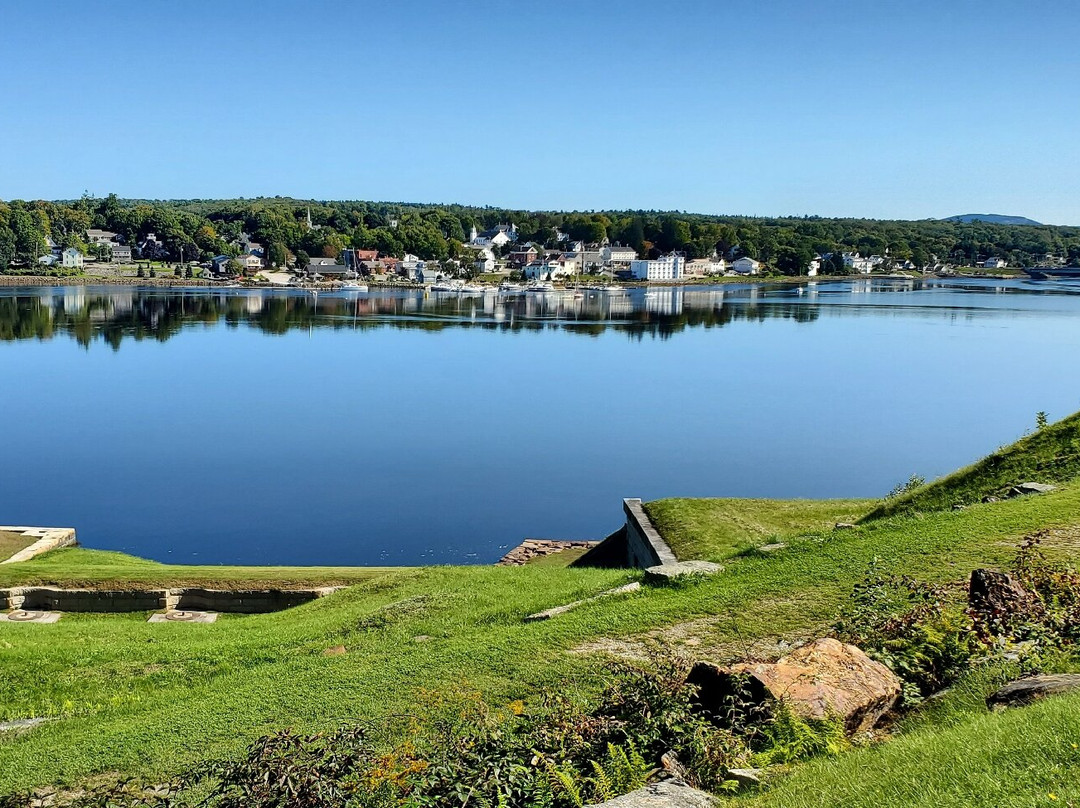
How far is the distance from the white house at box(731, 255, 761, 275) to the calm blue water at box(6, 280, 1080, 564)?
98.4m

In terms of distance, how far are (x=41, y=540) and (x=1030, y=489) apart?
17.2 metres

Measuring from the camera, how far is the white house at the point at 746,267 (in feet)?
570

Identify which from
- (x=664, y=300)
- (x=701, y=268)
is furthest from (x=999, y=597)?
(x=701, y=268)

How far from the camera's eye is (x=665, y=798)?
14.7ft

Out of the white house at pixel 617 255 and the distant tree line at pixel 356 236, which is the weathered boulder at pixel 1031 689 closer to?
the distant tree line at pixel 356 236

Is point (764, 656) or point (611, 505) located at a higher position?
point (764, 656)

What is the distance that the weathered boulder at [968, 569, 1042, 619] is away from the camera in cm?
647

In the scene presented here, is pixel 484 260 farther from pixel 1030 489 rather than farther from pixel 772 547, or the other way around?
pixel 772 547

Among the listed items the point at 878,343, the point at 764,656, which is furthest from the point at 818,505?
the point at 878,343

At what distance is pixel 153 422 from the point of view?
111 feet

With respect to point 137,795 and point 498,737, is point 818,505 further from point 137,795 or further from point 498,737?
point 137,795

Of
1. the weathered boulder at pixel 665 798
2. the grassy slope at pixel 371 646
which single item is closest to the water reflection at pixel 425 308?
the grassy slope at pixel 371 646

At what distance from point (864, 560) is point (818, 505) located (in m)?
6.09

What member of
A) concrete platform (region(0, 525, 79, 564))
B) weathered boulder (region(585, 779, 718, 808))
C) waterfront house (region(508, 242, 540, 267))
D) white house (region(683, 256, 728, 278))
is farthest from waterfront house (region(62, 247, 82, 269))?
weathered boulder (region(585, 779, 718, 808))
